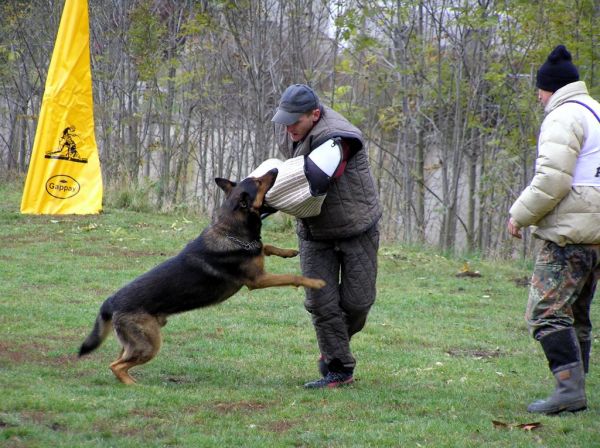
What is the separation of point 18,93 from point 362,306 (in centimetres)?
1623

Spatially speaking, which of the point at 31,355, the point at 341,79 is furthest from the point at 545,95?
the point at 341,79

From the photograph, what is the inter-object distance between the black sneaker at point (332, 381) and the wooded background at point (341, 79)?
732cm

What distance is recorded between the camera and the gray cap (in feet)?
16.4

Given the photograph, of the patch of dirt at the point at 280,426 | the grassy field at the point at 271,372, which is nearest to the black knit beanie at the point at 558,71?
the grassy field at the point at 271,372

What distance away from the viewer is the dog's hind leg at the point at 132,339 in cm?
544

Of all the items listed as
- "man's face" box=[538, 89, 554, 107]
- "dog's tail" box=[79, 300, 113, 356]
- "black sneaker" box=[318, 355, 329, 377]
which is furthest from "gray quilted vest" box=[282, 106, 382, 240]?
"dog's tail" box=[79, 300, 113, 356]

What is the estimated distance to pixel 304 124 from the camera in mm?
5109

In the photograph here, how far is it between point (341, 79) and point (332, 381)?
12.7 m

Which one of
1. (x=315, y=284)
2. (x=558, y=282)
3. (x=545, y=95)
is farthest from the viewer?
(x=315, y=284)

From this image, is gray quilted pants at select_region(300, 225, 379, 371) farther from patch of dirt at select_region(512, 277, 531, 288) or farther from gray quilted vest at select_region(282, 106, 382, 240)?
patch of dirt at select_region(512, 277, 531, 288)

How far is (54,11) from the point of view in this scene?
17.5 metres

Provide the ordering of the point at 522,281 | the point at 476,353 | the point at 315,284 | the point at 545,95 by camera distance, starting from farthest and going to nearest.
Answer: the point at 522,281, the point at 476,353, the point at 315,284, the point at 545,95

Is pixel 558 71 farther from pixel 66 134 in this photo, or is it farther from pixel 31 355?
pixel 66 134

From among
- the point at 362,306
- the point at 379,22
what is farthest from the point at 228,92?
the point at 362,306
